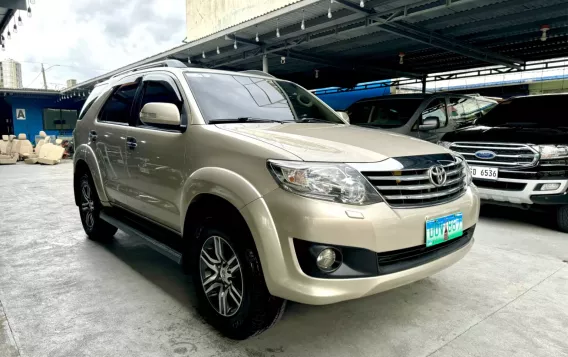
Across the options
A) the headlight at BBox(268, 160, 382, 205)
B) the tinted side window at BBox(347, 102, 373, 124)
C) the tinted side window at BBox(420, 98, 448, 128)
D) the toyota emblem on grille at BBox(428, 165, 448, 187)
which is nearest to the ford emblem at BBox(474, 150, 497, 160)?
the tinted side window at BBox(420, 98, 448, 128)

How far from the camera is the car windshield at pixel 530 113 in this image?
505cm

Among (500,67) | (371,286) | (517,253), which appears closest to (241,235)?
(371,286)

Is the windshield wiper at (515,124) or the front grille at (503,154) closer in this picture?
the front grille at (503,154)

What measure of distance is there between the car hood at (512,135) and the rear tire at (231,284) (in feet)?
12.6

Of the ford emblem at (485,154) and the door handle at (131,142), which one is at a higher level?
the door handle at (131,142)

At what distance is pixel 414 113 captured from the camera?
666cm

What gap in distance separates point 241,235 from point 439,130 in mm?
5851

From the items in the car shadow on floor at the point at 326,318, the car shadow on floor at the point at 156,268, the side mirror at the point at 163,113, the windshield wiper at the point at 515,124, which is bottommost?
the car shadow on floor at the point at 326,318

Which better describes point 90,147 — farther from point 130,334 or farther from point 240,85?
point 130,334

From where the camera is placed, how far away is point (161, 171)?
2.73 m

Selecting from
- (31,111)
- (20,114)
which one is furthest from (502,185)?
(31,111)

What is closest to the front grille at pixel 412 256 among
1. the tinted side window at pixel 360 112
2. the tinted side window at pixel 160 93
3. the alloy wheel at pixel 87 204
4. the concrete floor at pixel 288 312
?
the concrete floor at pixel 288 312

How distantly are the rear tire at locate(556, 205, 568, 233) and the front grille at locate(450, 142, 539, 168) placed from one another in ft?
2.06

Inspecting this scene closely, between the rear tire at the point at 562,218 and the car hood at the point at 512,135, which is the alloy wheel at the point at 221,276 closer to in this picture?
the car hood at the point at 512,135
